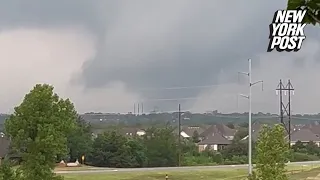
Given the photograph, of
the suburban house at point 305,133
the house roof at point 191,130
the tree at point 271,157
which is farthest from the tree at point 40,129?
the house roof at point 191,130

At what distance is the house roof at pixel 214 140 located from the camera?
12681 centimetres

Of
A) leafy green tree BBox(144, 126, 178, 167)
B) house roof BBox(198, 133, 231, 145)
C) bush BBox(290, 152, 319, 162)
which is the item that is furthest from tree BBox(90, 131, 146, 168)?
house roof BBox(198, 133, 231, 145)

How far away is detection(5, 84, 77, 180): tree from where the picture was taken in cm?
2436

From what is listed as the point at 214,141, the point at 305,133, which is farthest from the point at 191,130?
the point at 305,133

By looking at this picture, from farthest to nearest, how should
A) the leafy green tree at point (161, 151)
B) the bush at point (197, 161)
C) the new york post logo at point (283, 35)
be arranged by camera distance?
the bush at point (197, 161) → the leafy green tree at point (161, 151) → the new york post logo at point (283, 35)

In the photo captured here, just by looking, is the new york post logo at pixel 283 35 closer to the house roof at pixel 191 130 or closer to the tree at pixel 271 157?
the tree at pixel 271 157

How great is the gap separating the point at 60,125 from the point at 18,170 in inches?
93.1

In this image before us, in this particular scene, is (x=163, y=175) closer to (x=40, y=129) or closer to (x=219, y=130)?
(x=40, y=129)

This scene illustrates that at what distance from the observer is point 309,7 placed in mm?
6633

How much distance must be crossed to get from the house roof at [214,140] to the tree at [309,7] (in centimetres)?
11830

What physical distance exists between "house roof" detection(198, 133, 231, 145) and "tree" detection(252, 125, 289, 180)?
9952cm

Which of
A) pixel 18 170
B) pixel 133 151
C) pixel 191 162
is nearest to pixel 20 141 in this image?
pixel 18 170

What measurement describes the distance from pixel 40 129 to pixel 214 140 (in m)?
108

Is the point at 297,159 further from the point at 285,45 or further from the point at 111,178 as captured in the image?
the point at 285,45
